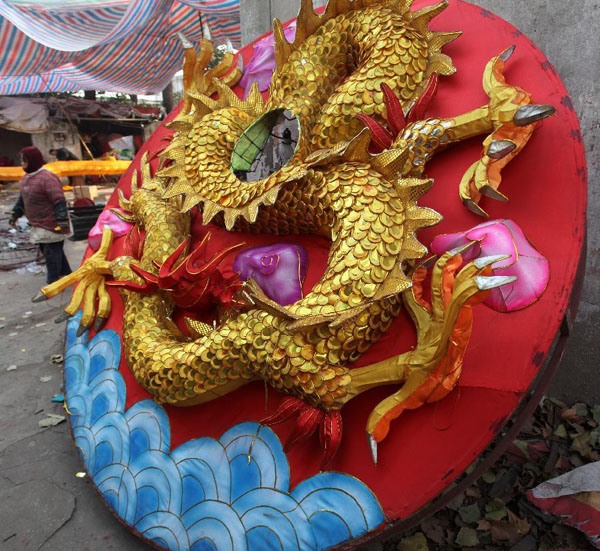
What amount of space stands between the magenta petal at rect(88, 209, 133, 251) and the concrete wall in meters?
1.59

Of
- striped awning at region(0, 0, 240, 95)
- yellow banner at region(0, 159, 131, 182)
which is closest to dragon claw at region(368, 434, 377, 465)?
striped awning at region(0, 0, 240, 95)

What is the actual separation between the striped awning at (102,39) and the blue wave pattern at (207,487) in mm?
2278

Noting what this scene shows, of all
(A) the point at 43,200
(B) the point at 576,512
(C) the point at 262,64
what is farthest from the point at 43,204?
(B) the point at 576,512

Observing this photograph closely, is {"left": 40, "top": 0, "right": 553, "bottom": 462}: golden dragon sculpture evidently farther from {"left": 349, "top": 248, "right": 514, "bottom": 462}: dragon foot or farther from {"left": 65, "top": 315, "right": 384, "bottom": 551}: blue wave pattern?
{"left": 65, "top": 315, "right": 384, "bottom": 551}: blue wave pattern

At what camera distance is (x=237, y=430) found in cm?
136

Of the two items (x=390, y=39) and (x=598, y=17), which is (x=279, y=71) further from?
(x=598, y=17)

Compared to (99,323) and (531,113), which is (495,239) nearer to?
(531,113)

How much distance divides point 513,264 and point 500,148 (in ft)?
0.90

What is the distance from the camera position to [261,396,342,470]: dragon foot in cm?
111

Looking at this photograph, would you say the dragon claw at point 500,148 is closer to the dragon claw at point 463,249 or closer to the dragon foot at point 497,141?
the dragon foot at point 497,141

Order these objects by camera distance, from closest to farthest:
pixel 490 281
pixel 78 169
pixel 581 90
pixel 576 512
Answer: pixel 490 281
pixel 576 512
pixel 581 90
pixel 78 169

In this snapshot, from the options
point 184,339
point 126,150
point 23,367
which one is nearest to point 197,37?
point 23,367

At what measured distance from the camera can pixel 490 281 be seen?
0.90 meters

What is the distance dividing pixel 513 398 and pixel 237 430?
0.75m
